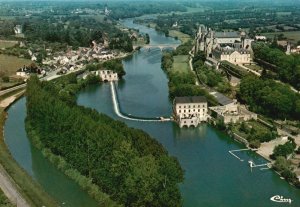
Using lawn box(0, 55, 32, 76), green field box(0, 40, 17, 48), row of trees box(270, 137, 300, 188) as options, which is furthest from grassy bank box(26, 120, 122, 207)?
green field box(0, 40, 17, 48)

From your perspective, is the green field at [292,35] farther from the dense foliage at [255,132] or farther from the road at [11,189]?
the road at [11,189]

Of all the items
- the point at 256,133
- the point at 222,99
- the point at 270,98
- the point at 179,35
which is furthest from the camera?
the point at 179,35

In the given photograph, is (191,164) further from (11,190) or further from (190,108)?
(11,190)

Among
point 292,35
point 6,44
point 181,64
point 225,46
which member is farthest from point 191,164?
point 292,35

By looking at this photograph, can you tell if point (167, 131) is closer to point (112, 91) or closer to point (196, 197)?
point (196, 197)

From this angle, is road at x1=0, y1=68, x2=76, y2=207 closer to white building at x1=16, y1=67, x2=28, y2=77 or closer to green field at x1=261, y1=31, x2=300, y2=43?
white building at x1=16, y1=67, x2=28, y2=77

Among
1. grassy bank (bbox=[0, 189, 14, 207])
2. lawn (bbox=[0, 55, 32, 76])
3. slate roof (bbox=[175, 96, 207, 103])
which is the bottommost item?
lawn (bbox=[0, 55, 32, 76])

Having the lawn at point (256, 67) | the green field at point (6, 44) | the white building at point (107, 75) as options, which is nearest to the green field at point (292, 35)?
the lawn at point (256, 67)
